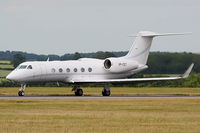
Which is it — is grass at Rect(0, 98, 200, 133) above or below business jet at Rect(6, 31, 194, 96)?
below

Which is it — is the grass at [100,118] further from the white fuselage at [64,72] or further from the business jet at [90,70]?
the business jet at [90,70]

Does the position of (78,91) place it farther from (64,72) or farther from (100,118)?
(100,118)

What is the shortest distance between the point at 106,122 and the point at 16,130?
185 inches

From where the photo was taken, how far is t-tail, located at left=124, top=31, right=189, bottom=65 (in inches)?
2466

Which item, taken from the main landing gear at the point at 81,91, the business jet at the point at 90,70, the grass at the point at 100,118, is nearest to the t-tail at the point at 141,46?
the business jet at the point at 90,70

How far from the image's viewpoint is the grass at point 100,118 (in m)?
26.8

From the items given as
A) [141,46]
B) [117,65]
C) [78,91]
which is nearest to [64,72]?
[78,91]

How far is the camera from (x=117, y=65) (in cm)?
6031

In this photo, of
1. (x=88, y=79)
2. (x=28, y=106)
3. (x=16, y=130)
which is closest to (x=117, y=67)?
(x=88, y=79)

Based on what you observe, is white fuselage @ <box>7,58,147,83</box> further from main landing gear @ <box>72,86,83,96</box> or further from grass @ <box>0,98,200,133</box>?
grass @ <box>0,98,200,133</box>

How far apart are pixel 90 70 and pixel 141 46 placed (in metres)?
5.74

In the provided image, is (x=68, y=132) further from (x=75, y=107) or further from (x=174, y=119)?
(x=75, y=107)

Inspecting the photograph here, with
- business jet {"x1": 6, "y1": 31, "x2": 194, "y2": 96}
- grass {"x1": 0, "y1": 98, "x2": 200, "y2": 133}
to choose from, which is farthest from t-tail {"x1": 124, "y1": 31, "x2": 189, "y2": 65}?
grass {"x1": 0, "y1": 98, "x2": 200, "y2": 133}

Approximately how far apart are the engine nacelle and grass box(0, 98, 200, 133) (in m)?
18.1
